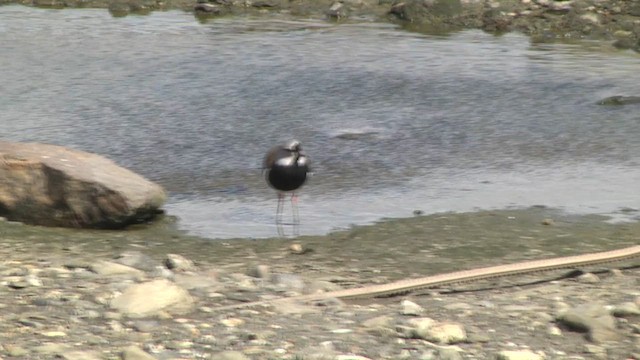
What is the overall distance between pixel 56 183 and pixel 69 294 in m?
2.15

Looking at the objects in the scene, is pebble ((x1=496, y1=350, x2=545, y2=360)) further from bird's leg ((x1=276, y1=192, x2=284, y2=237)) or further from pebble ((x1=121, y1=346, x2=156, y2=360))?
bird's leg ((x1=276, y1=192, x2=284, y2=237))

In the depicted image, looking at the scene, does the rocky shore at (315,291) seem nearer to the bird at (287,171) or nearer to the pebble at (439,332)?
the pebble at (439,332)

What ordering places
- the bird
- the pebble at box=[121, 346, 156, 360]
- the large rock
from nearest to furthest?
the pebble at box=[121, 346, 156, 360] → the large rock → the bird

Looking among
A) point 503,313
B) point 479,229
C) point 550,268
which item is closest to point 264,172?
point 479,229

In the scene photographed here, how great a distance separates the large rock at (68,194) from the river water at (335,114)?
1.29 ft

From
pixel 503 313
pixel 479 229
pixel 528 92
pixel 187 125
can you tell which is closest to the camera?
pixel 503 313

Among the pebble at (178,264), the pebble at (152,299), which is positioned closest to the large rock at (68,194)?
the pebble at (178,264)

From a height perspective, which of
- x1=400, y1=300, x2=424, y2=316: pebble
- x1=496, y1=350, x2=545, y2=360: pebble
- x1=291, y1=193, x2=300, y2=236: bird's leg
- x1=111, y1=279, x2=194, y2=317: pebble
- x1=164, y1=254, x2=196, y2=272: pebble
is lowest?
x1=291, y1=193, x2=300, y2=236: bird's leg

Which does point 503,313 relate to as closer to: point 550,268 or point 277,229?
point 550,268

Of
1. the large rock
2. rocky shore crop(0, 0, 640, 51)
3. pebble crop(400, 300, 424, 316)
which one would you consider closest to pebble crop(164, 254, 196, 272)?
the large rock

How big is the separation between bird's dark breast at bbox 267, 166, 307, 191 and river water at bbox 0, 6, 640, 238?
0.18 metres

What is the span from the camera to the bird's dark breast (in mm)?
8734

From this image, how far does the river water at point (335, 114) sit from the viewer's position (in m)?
9.16

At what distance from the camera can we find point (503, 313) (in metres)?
6.20
